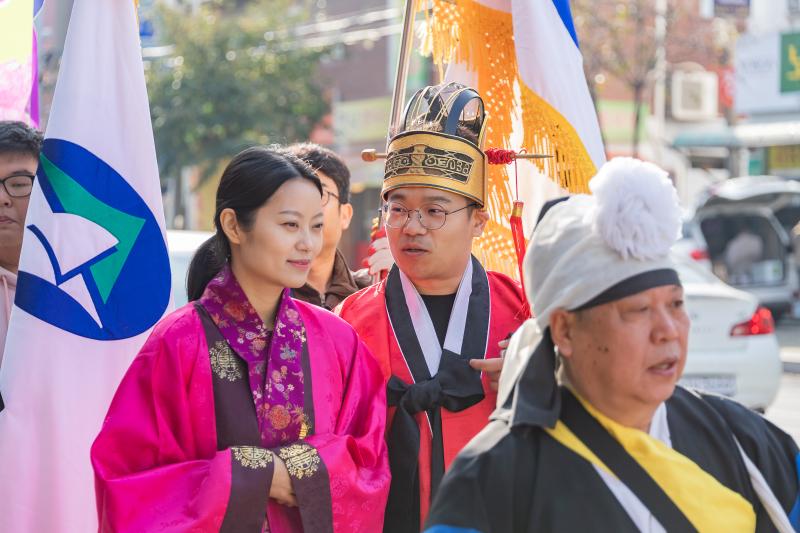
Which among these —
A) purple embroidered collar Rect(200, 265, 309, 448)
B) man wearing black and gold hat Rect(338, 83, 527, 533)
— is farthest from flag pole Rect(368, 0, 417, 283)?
purple embroidered collar Rect(200, 265, 309, 448)

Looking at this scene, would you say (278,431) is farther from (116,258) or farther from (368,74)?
(368,74)

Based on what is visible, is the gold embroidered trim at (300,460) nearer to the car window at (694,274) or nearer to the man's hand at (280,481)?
the man's hand at (280,481)

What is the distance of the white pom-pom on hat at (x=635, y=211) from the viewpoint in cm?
186

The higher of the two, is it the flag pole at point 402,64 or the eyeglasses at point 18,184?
the flag pole at point 402,64

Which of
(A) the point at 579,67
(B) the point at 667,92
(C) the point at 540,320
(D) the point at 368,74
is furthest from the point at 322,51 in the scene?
(C) the point at 540,320

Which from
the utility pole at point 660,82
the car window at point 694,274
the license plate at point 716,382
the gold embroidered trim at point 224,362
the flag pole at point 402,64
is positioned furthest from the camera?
the utility pole at point 660,82

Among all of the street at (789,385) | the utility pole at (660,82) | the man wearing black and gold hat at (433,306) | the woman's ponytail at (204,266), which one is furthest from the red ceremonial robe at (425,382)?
the utility pole at (660,82)

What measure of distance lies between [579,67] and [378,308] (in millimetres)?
1078

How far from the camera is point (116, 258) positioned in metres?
3.11

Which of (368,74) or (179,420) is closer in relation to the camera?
(179,420)

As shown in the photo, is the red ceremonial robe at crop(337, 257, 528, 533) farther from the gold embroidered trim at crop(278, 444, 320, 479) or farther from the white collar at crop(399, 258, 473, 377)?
the gold embroidered trim at crop(278, 444, 320, 479)

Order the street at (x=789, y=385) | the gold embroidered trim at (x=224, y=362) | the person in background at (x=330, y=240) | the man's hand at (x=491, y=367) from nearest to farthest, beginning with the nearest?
the gold embroidered trim at (x=224, y=362), the man's hand at (x=491, y=367), the person in background at (x=330, y=240), the street at (x=789, y=385)

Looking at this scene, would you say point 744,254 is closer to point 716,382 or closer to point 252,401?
point 716,382

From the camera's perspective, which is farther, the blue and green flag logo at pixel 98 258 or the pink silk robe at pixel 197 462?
the blue and green flag logo at pixel 98 258
